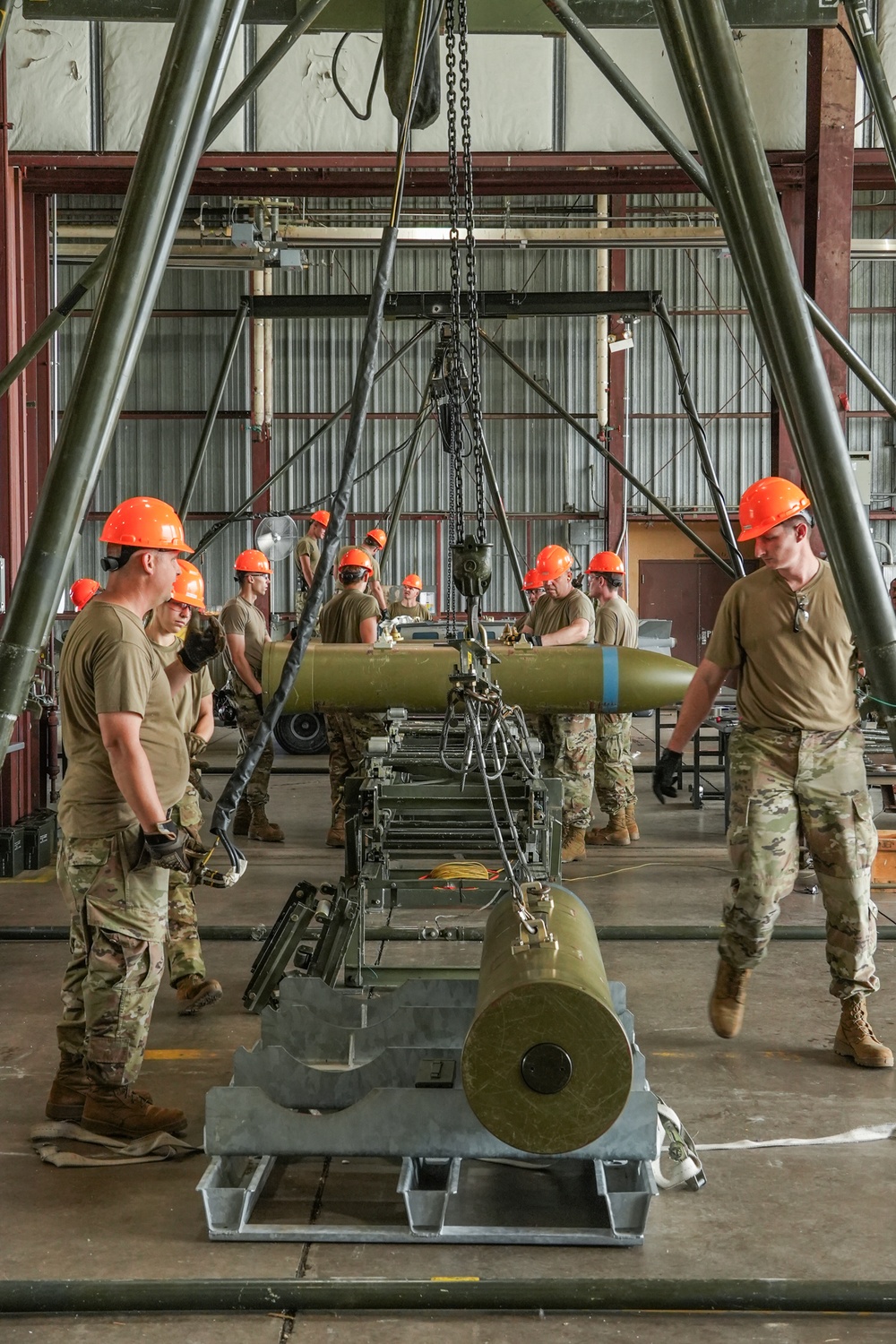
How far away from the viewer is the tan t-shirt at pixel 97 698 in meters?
3.85

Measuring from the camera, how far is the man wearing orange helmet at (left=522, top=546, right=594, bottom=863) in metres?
8.40

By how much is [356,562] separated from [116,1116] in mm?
6403

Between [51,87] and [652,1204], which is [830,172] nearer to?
[51,87]

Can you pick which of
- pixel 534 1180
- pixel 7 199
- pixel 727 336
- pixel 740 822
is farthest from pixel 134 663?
pixel 727 336

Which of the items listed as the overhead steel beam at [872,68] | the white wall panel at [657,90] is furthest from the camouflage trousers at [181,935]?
the white wall panel at [657,90]

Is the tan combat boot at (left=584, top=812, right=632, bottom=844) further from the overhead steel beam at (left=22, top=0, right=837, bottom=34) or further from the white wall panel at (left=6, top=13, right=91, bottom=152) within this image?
the white wall panel at (left=6, top=13, right=91, bottom=152)

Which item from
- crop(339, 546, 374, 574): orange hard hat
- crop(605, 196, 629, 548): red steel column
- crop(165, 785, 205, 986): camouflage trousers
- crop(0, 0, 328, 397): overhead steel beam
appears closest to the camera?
crop(0, 0, 328, 397): overhead steel beam

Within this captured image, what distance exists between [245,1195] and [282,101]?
8.10 meters

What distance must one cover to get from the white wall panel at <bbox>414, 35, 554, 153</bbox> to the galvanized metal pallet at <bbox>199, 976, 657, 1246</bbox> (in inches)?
289

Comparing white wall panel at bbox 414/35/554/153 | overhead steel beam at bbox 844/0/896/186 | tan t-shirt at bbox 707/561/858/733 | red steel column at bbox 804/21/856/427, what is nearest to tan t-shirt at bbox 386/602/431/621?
white wall panel at bbox 414/35/554/153

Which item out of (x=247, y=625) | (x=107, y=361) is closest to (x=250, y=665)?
(x=247, y=625)

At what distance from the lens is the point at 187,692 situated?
4945mm

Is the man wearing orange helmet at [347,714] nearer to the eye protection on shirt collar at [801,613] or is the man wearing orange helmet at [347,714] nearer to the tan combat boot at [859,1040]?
the eye protection on shirt collar at [801,613]

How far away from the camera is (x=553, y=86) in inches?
355
